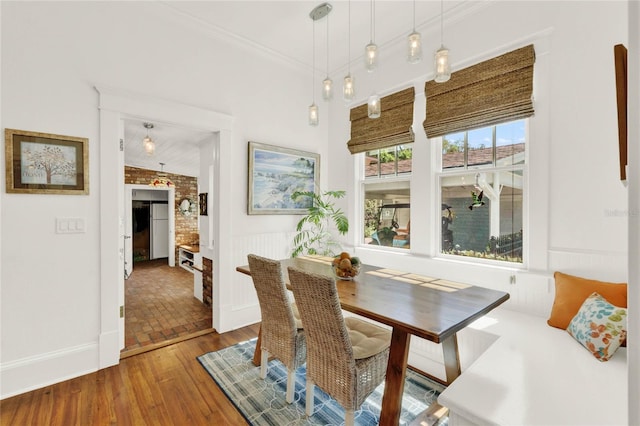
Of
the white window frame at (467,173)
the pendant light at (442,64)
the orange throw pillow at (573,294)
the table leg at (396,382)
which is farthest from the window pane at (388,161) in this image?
the table leg at (396,382)

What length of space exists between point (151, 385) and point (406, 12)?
3891mm

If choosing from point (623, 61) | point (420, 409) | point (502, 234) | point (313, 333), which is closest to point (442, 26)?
point (502, 234)

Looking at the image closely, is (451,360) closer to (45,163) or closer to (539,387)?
(539,387)

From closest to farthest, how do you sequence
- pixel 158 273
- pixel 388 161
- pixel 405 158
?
pixel 405 158 → pixel 388 161 → pixel 158 273

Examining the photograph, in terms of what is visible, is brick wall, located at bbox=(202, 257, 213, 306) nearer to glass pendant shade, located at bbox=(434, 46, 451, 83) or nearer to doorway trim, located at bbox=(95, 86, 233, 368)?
doorway trim, located at bbox=(95, 86, 233, 368)

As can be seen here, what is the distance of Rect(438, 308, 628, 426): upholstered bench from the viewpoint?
3.99 ft

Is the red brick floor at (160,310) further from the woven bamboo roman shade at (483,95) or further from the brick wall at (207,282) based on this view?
the woven bamboo roman shade at (483,95)

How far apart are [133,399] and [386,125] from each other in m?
3.40

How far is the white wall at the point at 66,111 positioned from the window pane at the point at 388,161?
6.86ft

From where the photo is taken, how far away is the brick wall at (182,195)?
6.86m

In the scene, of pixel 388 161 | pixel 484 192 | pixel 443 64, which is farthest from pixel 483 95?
pixel 388 161

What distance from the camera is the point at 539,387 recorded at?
4.58 ft

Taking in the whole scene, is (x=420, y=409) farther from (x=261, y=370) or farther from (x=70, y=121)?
(x=70, y=121)

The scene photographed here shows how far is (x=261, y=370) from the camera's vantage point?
2230 mm
